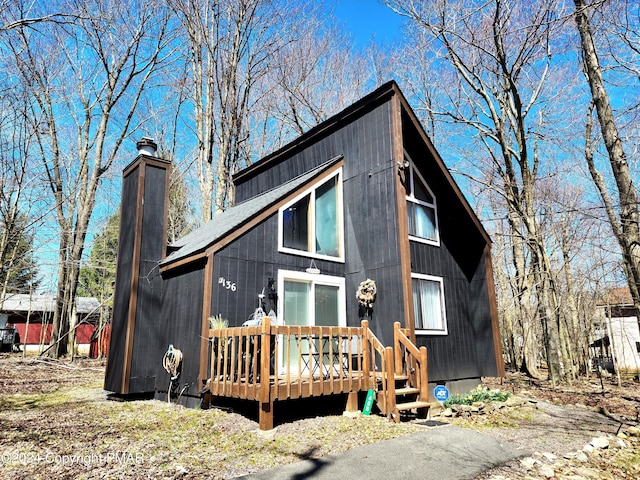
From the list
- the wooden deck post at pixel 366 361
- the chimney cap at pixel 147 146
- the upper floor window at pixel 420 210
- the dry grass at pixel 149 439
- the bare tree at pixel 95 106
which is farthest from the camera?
the bare tree at pixel 95 106

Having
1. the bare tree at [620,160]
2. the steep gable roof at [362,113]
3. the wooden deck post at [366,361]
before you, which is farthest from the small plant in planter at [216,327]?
the bare tree at [620,160]

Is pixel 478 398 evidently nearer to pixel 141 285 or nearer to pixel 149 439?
pixel 149 439

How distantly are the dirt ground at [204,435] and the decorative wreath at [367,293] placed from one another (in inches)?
99.4

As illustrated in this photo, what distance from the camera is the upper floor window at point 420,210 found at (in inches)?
393

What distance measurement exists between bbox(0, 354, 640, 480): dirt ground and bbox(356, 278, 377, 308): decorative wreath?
99.4 inches

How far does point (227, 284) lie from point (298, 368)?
215 cm

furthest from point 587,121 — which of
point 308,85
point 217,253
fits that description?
point 308,85

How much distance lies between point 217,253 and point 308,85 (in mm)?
15305

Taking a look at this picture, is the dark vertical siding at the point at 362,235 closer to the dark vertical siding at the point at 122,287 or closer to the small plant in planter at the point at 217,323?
the small plant in planter at the point at 217,323

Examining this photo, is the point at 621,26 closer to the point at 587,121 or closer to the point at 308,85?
the point at 587,121

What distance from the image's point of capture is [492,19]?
11.5 metres

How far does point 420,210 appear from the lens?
1025 centimetres

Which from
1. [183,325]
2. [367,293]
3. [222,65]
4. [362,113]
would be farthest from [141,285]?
[222,65]

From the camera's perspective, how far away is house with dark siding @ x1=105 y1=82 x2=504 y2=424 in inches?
300
